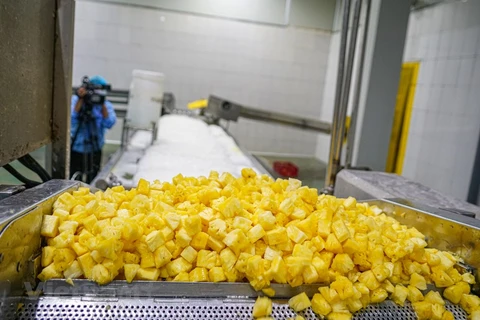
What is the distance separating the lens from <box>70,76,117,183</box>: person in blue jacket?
480cm

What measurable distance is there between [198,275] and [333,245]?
18.0 inches

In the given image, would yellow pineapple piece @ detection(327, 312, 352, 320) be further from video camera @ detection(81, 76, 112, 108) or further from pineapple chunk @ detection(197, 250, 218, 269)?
video camera @ detection(81, 76, 112, 108)

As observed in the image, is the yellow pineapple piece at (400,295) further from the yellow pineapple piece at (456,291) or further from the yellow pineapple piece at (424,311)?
the yellow pineapple piece at (456,291)

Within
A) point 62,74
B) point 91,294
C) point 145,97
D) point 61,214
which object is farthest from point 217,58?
point 91,294

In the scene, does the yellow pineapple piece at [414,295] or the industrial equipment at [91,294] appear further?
the yellow pineapple piece at [414,295]

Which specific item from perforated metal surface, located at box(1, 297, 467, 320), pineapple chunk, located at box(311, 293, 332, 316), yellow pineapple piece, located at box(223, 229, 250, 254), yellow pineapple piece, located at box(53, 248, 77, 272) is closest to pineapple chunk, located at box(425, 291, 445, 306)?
perforated metal surface, located at box(1, 297, 467, 320)

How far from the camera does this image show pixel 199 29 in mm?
8398

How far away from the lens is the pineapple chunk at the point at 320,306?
122 cm

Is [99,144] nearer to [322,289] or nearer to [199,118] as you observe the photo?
[199,118]

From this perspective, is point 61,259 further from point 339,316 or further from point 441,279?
point 441,279

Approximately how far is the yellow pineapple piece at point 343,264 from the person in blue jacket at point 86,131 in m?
4.10

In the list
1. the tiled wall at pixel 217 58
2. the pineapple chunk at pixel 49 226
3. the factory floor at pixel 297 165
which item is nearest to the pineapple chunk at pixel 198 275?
the pineapple chunk at pixel 49 226

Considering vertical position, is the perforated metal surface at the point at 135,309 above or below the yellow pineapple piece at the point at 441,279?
below

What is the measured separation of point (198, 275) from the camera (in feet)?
4.07
